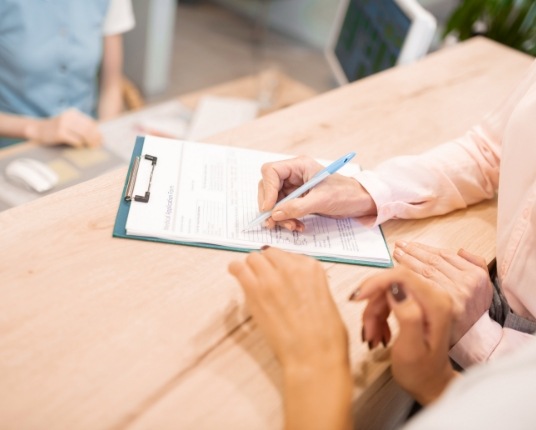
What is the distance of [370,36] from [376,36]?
42 mm

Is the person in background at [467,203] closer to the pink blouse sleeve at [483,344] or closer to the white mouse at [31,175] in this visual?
→ the pink blouse sleeve at [483,344]

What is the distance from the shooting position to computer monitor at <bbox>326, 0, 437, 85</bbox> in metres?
1.31

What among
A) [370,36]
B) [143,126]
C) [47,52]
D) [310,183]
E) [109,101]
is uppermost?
[310,183]

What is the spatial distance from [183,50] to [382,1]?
2.50 meters

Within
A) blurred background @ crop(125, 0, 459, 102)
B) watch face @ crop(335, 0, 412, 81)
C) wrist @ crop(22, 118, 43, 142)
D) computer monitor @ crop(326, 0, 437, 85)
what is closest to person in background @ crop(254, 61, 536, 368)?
computer monitor @ crop(326, 0, 437, 85)

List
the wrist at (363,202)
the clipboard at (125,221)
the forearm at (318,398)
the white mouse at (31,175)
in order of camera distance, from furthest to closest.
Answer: the white mouse at (31,175)
the wrist at (363,202)
the clipboard at (125,221)
the forearm at (318,398)

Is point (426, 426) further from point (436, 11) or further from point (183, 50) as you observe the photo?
point (183, 50)

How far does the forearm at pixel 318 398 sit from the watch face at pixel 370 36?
43.3 inches

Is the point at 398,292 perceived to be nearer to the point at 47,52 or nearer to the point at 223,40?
the point at 47,52

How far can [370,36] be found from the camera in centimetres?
159

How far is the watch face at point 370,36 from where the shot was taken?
4.64ft

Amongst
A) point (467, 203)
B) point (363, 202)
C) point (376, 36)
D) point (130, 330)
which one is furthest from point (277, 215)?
point (376, 36)

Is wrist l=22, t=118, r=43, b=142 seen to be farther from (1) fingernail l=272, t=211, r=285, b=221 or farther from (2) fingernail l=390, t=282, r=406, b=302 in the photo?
(2) fingernail l=390, t=282, r=406, b=302

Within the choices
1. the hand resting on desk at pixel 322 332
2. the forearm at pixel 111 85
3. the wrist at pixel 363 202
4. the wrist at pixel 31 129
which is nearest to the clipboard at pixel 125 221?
the hand resting on desk at pixel 322 332
